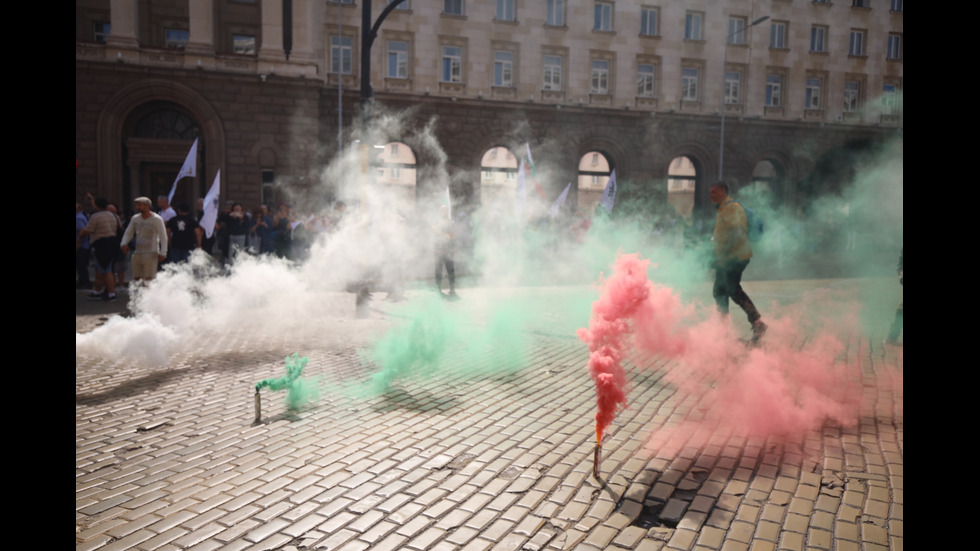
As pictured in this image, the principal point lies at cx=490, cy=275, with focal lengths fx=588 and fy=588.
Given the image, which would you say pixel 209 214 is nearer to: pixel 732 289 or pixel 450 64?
pixel 732 289

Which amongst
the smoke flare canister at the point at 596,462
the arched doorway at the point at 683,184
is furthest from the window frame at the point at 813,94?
the smoke flare canister at the point at 596,462

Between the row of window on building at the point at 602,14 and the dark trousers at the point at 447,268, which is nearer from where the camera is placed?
the dark trousers at the point at 447,268

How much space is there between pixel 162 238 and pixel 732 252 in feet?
30.2

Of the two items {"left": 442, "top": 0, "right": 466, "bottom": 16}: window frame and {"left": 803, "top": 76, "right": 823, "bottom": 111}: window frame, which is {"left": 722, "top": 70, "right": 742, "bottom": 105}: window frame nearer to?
{"left": 803, "top": 76, "right": 823, "bottom": 111}: window frame

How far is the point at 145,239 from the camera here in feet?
33.0

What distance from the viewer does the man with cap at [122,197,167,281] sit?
10062mm

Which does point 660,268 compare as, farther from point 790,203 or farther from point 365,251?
point 790,203

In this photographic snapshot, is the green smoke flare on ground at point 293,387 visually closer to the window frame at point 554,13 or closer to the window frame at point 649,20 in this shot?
the window frame at point 554,13

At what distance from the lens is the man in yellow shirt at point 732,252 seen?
7.36 m

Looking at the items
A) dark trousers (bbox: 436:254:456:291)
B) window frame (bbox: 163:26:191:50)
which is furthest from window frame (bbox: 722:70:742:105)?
window frame (bbox: 163:26:191:50)

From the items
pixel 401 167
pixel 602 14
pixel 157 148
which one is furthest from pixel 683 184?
pixel 157 148

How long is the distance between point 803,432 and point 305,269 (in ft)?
34.6

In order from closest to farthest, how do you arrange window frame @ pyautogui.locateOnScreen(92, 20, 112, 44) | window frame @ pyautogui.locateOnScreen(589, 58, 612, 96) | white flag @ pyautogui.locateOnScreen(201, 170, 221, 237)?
1. white flag @ pyautogui.locateOnScreen(201, 170, 221, 237)
2. window frame @ pyautogui.locateOnScreen(92, 20, 112, 44)
3. window frame @ pyautogui.locateOnScreen(589, 58, 612, 96)
